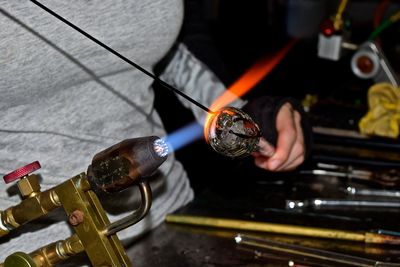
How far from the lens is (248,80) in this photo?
1655 mm

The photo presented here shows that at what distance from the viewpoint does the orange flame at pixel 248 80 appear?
3.31 feet

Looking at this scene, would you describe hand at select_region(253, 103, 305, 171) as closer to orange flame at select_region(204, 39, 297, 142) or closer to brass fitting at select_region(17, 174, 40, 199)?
orange flame at select_region(204, 39, 297, 142)

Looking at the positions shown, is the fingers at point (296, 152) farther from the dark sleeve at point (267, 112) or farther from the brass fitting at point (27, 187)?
the brass fitting at point (27, 187)

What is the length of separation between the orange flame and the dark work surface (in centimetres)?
14

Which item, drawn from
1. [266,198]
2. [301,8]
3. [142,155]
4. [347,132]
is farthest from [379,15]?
[142,155]

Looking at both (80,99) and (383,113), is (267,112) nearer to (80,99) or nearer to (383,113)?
(80,99)

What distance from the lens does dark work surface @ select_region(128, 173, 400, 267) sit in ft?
2.64

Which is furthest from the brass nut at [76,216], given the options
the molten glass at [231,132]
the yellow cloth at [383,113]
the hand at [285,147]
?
the yellow cloth at [383,113]

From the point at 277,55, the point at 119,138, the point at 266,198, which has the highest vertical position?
the point at 119,138

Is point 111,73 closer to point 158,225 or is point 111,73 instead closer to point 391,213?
point 158,225

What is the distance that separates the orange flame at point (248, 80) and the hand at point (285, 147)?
9cm

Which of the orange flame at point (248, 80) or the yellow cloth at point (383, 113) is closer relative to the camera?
the orange flame at point (248, 80)

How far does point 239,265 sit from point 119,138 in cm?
23

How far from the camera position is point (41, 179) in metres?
0.78
